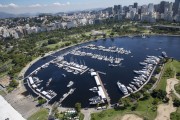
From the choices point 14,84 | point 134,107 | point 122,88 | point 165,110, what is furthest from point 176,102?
point 14,84

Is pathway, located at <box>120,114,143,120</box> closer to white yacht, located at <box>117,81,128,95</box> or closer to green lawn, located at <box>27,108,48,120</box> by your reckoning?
white yacht, located at <box>117,81,128,95</box>

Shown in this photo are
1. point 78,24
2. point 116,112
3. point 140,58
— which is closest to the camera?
point 116,112

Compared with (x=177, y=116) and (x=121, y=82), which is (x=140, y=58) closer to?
(x=121, y=82)

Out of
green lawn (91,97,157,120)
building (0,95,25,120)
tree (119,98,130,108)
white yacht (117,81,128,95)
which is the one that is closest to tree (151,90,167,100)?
green lawn (91,97,157,120)

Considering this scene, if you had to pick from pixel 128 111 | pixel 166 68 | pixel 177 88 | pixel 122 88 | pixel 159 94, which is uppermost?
pixel 166 68

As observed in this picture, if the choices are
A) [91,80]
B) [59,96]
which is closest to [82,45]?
[91,80]

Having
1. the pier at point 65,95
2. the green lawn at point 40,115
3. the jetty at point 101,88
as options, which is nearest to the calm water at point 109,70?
the pier at point 65,95

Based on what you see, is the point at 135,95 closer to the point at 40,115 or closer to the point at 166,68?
the point at 166,68

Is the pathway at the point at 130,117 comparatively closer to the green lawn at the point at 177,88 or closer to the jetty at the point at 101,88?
the jetty at the point at 101,88
